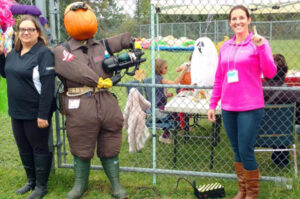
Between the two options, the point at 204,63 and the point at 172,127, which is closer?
the point at 204,63

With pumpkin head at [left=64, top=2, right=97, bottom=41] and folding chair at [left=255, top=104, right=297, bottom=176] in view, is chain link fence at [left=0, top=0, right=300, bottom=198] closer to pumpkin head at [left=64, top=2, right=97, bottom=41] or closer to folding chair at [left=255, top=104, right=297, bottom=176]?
folding chair at [left=255, top=104, right=297, bottom=176]

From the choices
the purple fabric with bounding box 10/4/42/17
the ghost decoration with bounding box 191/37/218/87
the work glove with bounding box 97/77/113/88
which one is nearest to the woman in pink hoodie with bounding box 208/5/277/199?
the ghost decoration with bounding box 191/37/218/87

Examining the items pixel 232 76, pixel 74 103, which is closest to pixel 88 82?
pixel 74 103

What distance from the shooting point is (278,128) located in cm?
Result: 347

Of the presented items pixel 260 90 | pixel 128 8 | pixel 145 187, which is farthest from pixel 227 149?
pixel 128 8

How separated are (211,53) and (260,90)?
1027 mm

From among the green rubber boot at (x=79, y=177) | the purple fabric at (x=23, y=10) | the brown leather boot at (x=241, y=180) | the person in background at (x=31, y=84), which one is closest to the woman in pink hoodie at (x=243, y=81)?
the brown leather boot at (x=241, y=180)

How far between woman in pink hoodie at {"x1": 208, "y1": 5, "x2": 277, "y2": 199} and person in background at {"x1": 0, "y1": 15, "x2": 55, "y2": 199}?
156 cm

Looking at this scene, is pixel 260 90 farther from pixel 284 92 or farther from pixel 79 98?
pixel 79 98

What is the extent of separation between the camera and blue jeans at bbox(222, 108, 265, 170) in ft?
8.66

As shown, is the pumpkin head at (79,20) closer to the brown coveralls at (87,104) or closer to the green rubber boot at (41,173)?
the brown coveralls at (87,104)

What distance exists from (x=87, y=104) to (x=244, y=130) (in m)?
1.36

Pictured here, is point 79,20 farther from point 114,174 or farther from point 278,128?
point 278,128

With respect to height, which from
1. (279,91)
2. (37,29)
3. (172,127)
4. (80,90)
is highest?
(37,29)
